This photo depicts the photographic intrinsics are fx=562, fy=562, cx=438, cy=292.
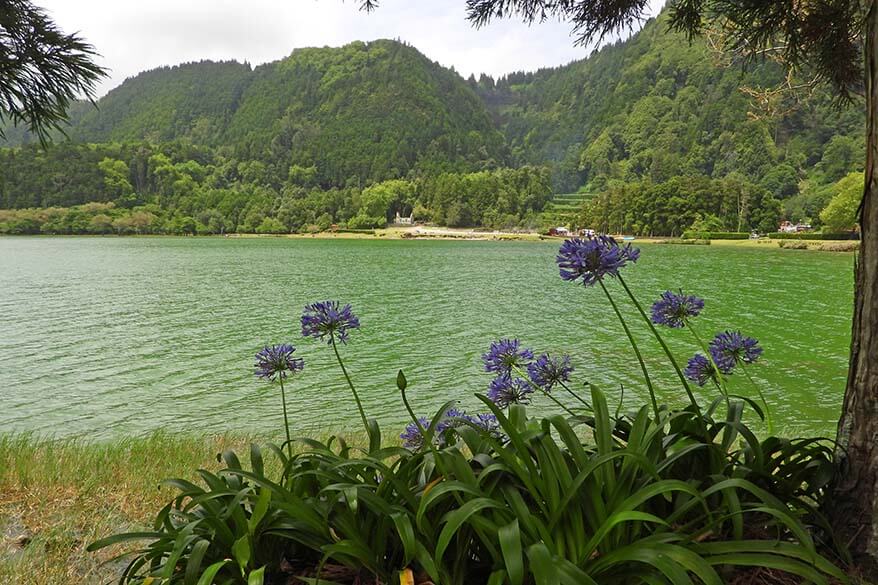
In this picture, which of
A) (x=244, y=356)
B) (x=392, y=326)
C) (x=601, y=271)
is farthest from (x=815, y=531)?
(x=392, y=326)

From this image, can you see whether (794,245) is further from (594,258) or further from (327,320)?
(327,320)

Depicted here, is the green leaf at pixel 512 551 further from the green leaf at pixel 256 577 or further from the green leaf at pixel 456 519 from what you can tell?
the green leaf at pixel 256 577

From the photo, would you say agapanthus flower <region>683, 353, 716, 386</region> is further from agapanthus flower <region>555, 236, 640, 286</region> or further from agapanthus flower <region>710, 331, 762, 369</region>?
agapanthus flower <region>555, 236, 640, 286</region>

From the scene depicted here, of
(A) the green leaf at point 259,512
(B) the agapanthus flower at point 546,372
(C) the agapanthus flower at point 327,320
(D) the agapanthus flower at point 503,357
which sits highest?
(C) the agapanthus flower at point 327,320

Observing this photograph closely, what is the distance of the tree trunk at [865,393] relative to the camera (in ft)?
5.17

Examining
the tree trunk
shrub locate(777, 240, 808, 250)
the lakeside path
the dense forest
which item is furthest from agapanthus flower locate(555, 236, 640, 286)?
the lakeside path

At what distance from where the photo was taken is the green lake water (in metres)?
8.09

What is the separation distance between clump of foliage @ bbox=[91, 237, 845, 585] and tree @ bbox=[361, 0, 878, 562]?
94 millimetres

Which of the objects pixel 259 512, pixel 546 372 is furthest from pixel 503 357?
pixel 259 512

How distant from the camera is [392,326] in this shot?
15297mm

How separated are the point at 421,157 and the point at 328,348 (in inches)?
5986

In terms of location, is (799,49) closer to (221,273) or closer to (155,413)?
(155,413)

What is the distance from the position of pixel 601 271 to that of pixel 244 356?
1129 centimetres

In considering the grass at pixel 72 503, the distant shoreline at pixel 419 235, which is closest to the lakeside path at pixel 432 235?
the distant shoreline at pixel 419 235
